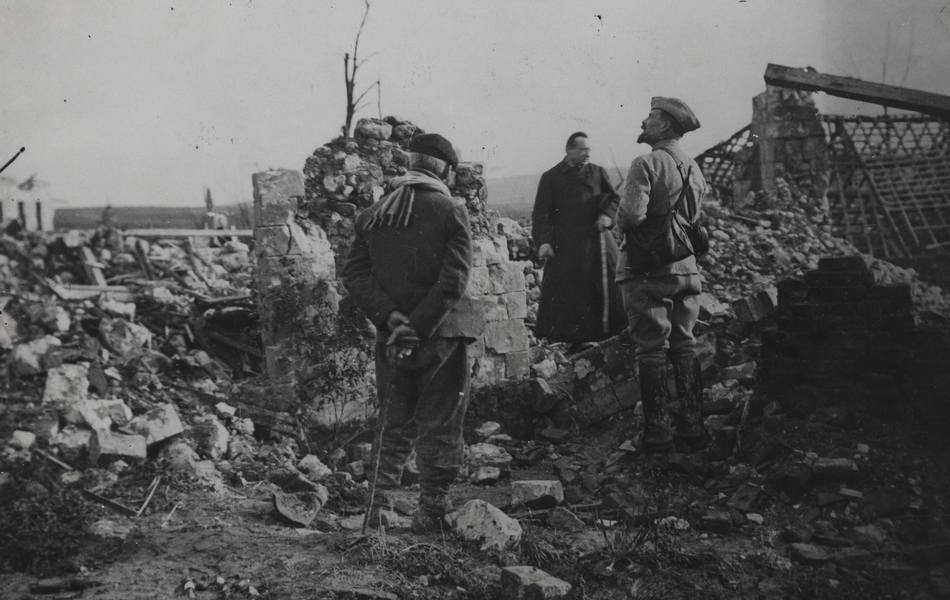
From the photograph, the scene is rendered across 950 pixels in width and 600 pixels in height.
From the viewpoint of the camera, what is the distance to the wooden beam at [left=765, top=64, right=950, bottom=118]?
466cm

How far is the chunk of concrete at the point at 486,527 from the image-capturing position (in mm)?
3365

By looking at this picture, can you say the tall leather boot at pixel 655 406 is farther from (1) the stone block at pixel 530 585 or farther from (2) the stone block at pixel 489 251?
(2) the stone block at pixel 489 251

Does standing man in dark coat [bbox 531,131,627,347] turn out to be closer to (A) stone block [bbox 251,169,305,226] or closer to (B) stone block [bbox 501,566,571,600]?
(A) stone block [bbox 251,169,305,226]

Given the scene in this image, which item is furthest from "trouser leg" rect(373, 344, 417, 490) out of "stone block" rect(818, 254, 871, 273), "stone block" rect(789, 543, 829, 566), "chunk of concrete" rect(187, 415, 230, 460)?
"stone block" rect(818, 254, 871, 273)

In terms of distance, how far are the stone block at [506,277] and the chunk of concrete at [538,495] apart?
107 inches

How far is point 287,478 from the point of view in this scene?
4.37 m

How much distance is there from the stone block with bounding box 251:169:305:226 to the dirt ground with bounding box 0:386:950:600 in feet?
7.56

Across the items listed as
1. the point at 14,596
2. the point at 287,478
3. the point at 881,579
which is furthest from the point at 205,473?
the point at 881,579

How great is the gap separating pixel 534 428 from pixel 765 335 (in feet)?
6.54

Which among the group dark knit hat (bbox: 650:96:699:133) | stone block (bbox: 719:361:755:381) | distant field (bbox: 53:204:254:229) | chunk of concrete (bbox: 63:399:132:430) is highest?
dark knit hat (bbox: 650:96:699:133)

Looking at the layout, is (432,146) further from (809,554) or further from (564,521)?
(809,554)

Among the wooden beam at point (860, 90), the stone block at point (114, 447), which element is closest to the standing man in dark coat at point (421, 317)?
the stone block at point (114, 447)

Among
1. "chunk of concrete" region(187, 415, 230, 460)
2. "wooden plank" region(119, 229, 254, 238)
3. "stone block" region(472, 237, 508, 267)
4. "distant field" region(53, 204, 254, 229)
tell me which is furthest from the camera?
"wooden plank" region(119, 229, 254, 238)

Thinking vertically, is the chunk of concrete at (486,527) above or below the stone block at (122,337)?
below
